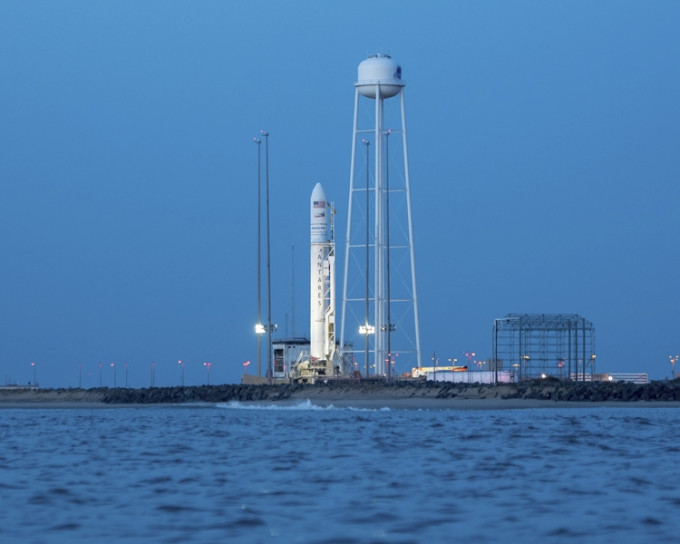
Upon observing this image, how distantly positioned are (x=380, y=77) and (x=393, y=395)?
2951 cm

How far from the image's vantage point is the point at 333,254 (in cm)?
9225

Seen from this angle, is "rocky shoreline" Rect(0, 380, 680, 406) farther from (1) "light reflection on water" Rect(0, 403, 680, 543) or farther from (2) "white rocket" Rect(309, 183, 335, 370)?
(1) "light reflection on water" Rect(0, 403, 680, 543)

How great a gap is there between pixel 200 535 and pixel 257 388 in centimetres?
5949

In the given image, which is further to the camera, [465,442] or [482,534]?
[465,442]

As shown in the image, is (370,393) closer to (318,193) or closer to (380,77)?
(318,193)

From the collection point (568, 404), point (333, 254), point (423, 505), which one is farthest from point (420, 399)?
point (423, 505)

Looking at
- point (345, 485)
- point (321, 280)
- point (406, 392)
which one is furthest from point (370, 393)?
point (345, 485)

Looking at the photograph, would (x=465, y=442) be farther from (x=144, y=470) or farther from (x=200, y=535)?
(x=200, y=535)

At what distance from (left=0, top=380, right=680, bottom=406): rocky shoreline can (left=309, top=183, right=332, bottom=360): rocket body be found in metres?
12.0

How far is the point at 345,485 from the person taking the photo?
22844 mm

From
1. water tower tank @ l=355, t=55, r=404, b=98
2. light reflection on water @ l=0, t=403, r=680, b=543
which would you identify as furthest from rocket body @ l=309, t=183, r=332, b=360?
light reflection on water @ l=0, t=403, r=680, b=543

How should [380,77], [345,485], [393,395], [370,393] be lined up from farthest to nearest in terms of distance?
[380,77]
[370,393]
[393,395]
[345,485]

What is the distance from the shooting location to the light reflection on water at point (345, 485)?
56.7 feet

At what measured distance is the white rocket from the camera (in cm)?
9162
